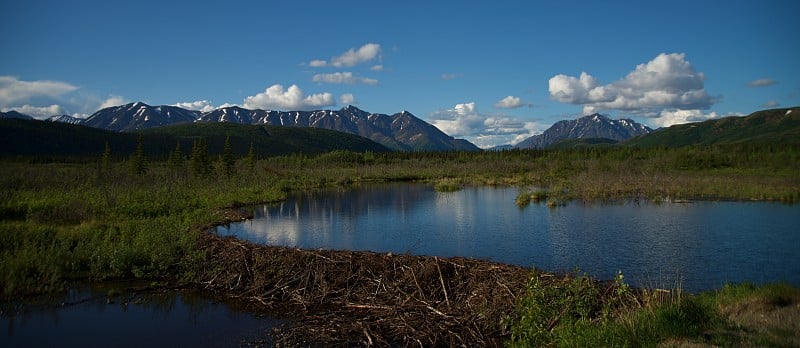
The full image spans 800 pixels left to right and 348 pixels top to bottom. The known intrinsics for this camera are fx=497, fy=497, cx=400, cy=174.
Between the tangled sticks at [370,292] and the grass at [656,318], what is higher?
the grass at [656,318]

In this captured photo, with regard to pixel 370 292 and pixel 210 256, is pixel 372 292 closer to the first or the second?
pixel 370 292

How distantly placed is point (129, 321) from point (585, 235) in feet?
64.2

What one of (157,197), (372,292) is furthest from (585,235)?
(157,197)

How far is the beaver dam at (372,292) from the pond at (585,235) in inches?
179

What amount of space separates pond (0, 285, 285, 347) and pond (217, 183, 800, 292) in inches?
350

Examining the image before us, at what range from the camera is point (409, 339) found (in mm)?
11023

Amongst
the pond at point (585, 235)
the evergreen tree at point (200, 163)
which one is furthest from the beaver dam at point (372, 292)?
the evergreen tree at point (200, 163)

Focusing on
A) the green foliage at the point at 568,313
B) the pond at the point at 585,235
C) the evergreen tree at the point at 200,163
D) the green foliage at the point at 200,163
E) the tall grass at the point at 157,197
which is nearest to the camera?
the green foliage at the point at 568,313

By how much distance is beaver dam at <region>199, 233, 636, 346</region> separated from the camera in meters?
11.3

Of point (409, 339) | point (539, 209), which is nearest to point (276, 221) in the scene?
point (539, 209)

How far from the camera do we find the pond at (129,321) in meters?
11.9

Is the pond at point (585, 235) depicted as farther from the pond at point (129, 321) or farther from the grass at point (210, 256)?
the pond at point (129, 321)

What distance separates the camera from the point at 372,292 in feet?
44.5

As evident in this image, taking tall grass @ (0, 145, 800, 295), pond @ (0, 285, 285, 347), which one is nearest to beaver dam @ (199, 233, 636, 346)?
pond @ (0, 285, 285, 347)
